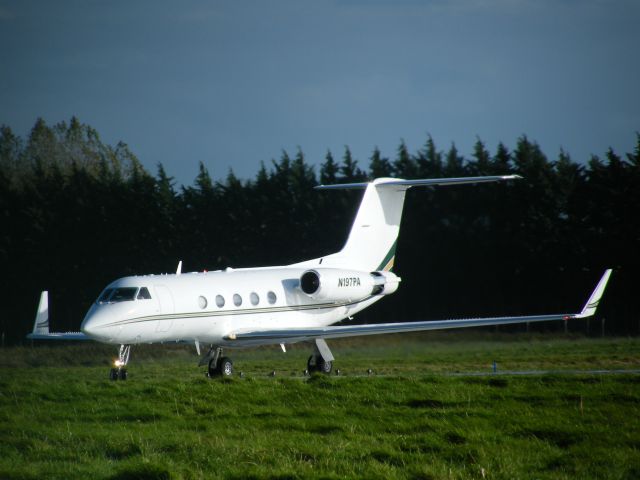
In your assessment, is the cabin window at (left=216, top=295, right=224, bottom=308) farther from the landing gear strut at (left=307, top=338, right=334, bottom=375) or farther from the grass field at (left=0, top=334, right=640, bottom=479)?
the grass field at (left=0, top=334, right=640, bottom=479)

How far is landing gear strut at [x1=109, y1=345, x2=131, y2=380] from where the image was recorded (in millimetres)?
23797

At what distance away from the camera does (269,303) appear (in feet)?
89.4

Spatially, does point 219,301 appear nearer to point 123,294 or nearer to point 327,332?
point 123,294

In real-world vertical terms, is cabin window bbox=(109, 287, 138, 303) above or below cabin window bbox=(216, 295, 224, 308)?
above

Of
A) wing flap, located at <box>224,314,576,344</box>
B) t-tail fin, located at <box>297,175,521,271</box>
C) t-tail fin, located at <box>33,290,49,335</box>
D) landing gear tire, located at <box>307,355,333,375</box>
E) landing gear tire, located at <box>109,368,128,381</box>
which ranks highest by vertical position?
t-tail fin, located at <box>297,175,521,271</box>

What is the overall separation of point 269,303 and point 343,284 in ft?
7.83

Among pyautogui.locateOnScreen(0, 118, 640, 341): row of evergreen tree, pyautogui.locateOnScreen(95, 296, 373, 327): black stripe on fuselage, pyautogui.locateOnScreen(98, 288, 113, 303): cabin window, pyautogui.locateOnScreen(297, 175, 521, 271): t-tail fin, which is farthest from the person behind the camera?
pyautogui.locateOnScreen(0, 118, 640, 341): row of evergreen tree

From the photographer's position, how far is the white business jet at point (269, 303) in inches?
947

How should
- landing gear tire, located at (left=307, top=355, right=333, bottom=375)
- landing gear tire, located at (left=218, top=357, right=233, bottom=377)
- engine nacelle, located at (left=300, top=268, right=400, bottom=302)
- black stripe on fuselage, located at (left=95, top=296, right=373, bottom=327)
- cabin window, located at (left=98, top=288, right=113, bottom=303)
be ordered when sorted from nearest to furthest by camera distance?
black stripe on fuselage, located at (left=95, top=296, right=373, bottom=327), cabin window, located at (left=98, top=288, right=113, bottom=303), landing gear tire, located at (left=218, top=357, right=233, bottom=377), landing gear tire, located at (left=307, top=355, right=333, bottom=375), engine nacelle, located at (left=300, top=268, right=400, bottom=302)

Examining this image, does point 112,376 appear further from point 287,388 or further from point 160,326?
point 287,388

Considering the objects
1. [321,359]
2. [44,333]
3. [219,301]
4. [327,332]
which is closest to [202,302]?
[219,301]

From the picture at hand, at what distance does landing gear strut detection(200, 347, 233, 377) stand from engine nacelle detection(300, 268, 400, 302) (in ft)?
10.6

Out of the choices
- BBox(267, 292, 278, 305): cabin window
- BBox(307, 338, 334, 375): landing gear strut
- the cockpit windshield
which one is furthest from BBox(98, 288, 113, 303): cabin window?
BBox(307, 338, 334, 375): landing gear strut

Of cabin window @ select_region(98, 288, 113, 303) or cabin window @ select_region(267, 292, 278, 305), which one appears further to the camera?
cabin window @ select_region(267, 292, 278, 305)
